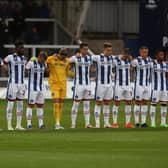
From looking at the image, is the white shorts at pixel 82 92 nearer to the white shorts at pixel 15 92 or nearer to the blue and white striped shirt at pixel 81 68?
the blue and white striped shirt at pixel 81 68

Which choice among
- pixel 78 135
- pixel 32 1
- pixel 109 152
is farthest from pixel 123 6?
pixel 109 152

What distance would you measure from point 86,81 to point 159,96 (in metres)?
2.17

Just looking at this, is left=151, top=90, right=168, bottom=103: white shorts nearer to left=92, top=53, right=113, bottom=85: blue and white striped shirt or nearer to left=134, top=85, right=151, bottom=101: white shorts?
left=134, top=85, right=151, bottom=101: white shorts

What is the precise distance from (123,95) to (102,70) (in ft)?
3.23

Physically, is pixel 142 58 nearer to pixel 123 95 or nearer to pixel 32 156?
pixel 123 95

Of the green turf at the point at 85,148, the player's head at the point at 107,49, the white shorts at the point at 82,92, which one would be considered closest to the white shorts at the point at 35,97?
the green turf at the point at 85,148

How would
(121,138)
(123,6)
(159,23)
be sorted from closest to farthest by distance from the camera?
(121,138)
(159,23)
(123,6)

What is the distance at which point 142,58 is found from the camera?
27141 mm

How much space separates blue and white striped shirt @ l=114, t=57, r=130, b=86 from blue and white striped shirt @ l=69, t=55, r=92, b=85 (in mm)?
850

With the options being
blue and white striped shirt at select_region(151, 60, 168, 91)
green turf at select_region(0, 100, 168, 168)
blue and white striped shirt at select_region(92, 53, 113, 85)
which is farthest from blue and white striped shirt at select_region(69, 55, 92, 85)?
blue and white striped shirt at select_region(151, 60, 168, 91)

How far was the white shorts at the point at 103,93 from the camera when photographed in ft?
87.5

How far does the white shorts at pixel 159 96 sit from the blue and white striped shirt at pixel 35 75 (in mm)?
3220

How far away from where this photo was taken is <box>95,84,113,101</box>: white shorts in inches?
1050

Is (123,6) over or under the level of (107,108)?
over
